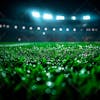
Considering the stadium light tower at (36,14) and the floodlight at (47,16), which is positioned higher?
the stadium light tower at (36,14)

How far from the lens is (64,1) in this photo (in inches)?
1494

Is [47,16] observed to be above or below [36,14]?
below

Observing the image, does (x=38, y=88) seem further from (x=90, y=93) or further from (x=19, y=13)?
(x=19, y=13)

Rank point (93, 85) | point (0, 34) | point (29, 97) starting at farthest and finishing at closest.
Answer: point (0, 34)
point (29, 97)
point (93, 85)

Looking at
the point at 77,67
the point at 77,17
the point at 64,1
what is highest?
the point at 64,1

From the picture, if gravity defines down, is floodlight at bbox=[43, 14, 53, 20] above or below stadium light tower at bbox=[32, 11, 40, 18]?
below

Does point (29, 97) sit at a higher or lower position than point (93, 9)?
lower

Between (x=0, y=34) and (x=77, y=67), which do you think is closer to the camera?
(x=77, y=67)

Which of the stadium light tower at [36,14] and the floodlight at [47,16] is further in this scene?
the floodlight at [47,16]

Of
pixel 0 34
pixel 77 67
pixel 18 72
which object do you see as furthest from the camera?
pixel 0 34

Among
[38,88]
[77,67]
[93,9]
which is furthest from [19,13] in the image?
[38,88]

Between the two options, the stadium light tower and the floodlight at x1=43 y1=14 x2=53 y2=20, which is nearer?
the stadium light tower

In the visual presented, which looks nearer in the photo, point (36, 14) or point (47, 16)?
point (36, 14)

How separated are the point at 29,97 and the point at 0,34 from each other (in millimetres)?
35778
